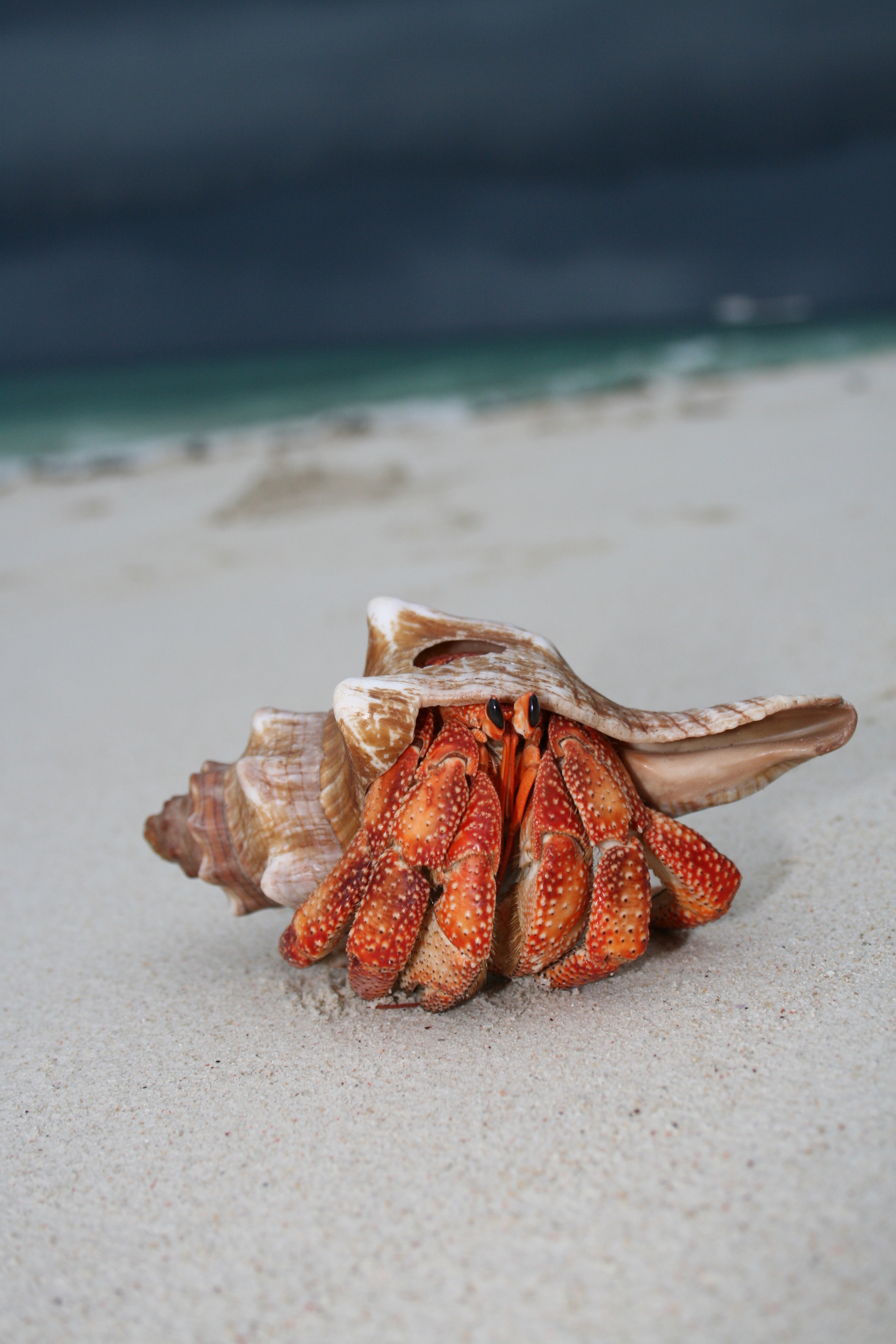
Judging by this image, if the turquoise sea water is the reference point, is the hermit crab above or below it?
below

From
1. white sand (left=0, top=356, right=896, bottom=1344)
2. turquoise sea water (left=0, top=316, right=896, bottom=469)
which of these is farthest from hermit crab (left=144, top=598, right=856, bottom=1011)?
turquoise sea water (left=0, top=316, right=896, bottom=469)

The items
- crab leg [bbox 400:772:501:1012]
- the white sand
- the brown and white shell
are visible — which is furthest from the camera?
the brown and white shell

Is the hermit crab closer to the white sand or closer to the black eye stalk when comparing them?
the black eye stalk

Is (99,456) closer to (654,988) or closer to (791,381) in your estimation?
(791,381)

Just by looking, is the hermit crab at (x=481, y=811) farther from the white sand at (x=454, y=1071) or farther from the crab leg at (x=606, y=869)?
the white sand at (x=454, y=1071)

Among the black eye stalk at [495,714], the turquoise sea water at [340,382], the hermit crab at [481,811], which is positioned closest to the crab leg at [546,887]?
the hermit crab at [481,811]

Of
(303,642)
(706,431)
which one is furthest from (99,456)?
(303,642)
